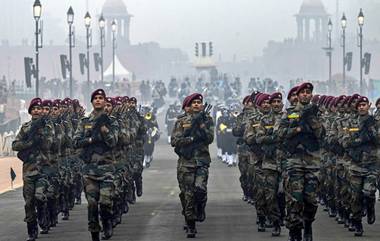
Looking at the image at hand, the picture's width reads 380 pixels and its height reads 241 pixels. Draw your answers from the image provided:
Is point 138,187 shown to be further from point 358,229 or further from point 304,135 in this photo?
point 304,135

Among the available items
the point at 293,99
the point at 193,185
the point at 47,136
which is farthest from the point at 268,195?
the point at 47,136

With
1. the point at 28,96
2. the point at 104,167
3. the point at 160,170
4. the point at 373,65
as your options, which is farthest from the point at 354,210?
the point at 373,65

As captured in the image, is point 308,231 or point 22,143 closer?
point 308,231

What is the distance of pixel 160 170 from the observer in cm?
3953

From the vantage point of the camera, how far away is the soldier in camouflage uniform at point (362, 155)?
Answer: 69.4 feet


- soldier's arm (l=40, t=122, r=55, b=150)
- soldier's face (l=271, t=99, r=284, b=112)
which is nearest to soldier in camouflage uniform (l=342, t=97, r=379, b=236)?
soldier's face (l=271, t=99, r=284, b=112)

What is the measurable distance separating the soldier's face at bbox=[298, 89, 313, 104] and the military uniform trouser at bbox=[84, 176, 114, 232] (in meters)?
2.90

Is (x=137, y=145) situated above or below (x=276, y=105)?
below

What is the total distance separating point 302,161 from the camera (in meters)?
18.7

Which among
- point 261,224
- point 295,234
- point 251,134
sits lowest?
point 261,224

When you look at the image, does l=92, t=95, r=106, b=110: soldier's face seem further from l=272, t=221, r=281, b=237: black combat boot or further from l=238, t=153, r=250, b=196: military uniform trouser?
l=238, t=153, r=250, b=196: military uniform trouser

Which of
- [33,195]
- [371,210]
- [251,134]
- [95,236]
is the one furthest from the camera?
[251,134]

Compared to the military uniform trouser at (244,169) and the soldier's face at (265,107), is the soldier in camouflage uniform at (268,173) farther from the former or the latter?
the military uniform trouser at (244,169)

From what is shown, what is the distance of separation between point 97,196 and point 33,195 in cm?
135
